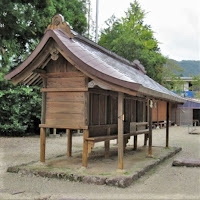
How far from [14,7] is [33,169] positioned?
24.6ft

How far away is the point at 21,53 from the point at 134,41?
1282 centimetres

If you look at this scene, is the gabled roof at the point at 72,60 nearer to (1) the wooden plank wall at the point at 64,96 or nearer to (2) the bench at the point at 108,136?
(1) the wooden plank wall at the point at 64,96

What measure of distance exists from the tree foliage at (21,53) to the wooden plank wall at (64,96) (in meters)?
5.63

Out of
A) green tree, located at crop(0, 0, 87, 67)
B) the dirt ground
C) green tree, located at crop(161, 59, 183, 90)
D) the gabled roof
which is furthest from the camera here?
green tree, located at crop(161, 59, 183, 90)

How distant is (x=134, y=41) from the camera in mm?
24562

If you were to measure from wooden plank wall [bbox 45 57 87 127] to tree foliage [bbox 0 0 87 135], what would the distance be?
5.63m

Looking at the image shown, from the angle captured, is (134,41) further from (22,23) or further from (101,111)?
(101,111)

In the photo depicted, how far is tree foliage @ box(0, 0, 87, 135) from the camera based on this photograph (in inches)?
471

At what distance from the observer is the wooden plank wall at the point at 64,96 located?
6.38 metres

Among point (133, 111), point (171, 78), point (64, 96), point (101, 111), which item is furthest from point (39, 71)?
point (171, 78)

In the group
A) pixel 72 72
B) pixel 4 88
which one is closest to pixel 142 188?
pixel 72 72

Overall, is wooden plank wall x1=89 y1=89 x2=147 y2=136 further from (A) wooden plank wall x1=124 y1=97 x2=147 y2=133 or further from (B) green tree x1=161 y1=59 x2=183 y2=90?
(B) green tree x1=161 y1=59 x2=183 y2=90

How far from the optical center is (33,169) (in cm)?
628

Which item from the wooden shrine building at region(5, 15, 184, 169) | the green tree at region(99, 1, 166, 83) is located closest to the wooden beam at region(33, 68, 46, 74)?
the wooden shrine building at region(5, 15, 184, 169)
